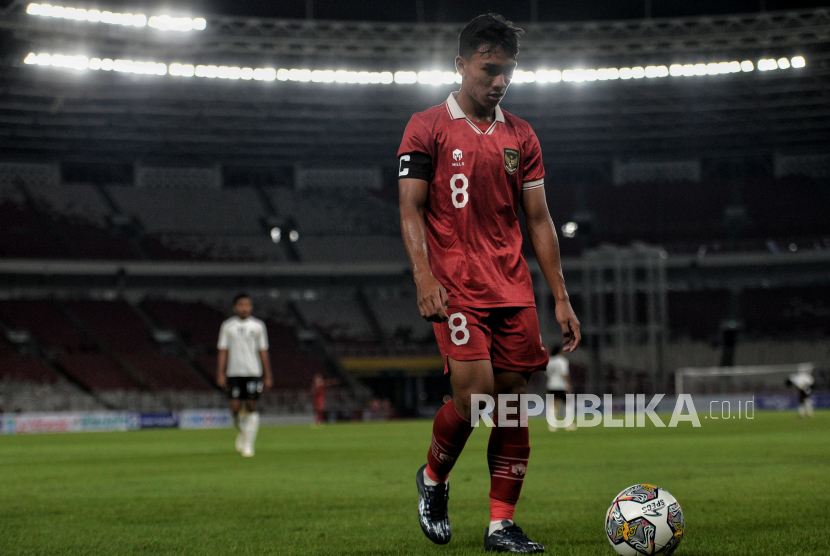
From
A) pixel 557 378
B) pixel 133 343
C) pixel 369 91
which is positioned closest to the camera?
pixel 557 378

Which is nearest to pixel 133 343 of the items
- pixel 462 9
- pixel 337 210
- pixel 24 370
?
pixel 24 370

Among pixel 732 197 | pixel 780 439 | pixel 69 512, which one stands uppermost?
pixel 732 197

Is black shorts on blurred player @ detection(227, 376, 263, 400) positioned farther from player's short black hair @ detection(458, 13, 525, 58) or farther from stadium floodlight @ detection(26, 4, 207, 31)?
stadium floodlight @ detection(26, 4, 207, 31)

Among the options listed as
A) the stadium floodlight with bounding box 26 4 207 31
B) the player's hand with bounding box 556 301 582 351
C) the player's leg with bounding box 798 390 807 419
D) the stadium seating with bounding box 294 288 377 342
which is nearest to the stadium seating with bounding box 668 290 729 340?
the player's leg with bounding box 798 390 807 419

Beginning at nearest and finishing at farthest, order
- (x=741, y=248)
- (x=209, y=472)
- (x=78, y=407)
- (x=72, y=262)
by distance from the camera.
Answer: (x=209, y=472) → (x=78, y=407) → (x=72, y=262) → (x=741, y=248)

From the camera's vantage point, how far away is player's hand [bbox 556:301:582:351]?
4.27 metres

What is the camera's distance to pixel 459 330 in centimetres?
409

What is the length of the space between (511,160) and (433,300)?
0.87 metres

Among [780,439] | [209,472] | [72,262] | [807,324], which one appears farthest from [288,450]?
[807,324]

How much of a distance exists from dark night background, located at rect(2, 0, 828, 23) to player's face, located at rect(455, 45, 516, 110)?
25.5 metres

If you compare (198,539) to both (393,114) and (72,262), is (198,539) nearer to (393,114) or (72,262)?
(393,114)

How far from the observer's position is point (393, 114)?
37688 millimetres

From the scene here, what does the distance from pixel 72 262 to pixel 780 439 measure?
32.6 m

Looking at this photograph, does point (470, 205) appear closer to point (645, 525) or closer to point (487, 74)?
point (487, 74)
